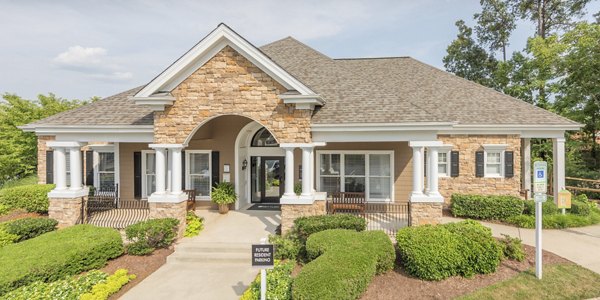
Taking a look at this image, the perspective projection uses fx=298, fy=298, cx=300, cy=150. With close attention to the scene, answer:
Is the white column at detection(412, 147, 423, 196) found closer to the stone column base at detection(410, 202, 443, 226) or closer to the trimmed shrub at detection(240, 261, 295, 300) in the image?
the stone column base at detection(410, 202, 443, 226)

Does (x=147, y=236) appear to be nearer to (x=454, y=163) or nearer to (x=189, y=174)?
(x=189, y=174)

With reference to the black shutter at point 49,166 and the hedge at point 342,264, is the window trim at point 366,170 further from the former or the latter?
the black shutter at point 49,166

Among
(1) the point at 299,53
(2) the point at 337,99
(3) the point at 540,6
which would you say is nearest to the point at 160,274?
(2) the point at 337,99

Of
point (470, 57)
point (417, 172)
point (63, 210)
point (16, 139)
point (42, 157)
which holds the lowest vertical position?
point (63, 210)

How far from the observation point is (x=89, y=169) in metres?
14.4

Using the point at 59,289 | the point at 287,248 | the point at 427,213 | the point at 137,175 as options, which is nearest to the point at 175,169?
the point at 59,289

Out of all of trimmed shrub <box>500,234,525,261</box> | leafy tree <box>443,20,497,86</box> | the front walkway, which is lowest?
the front walkway

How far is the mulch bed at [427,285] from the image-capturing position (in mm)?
6410

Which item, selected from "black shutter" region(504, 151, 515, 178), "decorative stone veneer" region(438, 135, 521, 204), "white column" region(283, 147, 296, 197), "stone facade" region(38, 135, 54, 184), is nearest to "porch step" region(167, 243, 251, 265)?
"white column" region(283, 147, 296, 197)

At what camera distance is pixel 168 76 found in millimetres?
9898

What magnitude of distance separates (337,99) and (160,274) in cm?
809

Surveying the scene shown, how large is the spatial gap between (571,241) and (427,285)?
6.44 meters

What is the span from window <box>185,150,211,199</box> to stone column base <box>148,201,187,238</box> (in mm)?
3460

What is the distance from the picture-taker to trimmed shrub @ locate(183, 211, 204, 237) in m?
10.0
